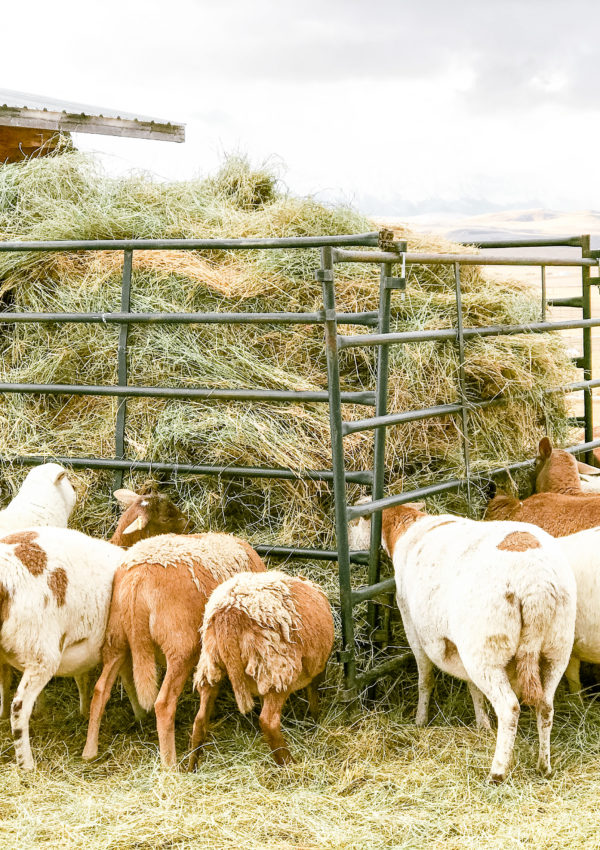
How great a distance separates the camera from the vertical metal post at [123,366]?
5.84m

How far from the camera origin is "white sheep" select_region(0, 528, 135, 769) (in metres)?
4.39

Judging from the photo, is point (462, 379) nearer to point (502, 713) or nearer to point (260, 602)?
point (260, 602)

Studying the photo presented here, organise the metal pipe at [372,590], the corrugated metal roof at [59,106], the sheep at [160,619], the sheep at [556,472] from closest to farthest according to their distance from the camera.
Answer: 1. the sheep at [160,619]
2. the metal pipe at [372,590]
3. the sheep at [556,472]
4. the corrugated metal roof at [59,106]

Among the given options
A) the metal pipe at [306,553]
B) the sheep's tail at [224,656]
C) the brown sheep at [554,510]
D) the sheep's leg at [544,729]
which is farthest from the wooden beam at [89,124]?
the sheep's leg at [544,729]

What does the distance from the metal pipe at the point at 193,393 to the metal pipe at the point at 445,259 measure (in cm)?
71

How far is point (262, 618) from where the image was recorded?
427 centimetres

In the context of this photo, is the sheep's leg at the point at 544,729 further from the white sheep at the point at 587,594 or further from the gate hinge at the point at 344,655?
the gate hinge at the point at 344,655

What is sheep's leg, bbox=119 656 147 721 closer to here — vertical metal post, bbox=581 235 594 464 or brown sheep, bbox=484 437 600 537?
brown sheep, bbox=484 437 600 537

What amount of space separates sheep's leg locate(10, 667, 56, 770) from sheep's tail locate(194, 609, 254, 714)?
0.78 metres

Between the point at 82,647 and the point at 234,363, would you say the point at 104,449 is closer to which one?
the point at 234,363

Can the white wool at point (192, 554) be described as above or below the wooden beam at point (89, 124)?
below

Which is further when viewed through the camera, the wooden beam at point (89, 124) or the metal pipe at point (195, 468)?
the wooden beam at point (89, 124)

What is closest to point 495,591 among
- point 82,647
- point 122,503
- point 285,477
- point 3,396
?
point 285,477

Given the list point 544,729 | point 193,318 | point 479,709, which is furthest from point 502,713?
point 193,318
